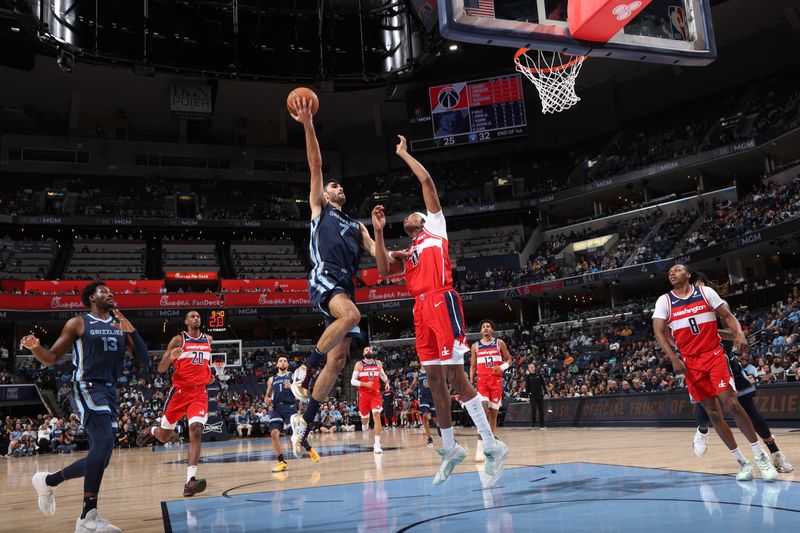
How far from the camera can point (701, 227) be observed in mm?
32812

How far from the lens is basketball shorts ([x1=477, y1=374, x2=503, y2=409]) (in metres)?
12.9

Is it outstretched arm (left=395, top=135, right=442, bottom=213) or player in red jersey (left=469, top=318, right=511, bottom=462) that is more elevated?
outstretched arm (left=395, top=135, right=442, bottom=213)

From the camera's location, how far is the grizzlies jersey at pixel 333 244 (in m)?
6.26

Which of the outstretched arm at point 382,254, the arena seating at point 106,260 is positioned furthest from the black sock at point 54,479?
the arena seating at point 106,260

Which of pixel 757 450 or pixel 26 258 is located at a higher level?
pixel 26 258

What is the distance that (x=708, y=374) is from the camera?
6.93 m

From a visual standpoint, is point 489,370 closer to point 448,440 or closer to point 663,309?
point 663,309

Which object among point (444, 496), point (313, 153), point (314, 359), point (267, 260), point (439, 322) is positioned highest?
point (267, 260)

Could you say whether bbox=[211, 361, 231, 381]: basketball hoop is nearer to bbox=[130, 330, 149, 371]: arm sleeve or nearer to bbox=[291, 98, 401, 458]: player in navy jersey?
bbox=[130, 330, 149, 371]: arm sleeve

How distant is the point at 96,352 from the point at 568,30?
6197 mm

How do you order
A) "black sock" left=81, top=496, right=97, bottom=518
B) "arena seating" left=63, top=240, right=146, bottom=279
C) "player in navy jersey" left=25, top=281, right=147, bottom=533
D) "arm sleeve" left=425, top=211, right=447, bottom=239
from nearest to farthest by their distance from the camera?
"black sock" left=81, top=496, right=97, bottom=518
"player in navy jersey" left=25, top=281, right=147, bottom=533
"arm sleeve" left=425, top=211, right=447, bottom=239
"arena seating" left=63, top=240, right=146, bottom=279

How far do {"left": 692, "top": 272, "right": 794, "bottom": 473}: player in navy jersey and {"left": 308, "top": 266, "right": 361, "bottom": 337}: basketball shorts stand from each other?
397 cm

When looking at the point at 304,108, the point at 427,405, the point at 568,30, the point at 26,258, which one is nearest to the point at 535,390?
the point at 427,405

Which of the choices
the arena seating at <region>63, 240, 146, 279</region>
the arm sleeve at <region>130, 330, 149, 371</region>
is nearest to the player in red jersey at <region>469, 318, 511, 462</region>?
the arm sleeve at <region>130, 330, 149, 371</region>
